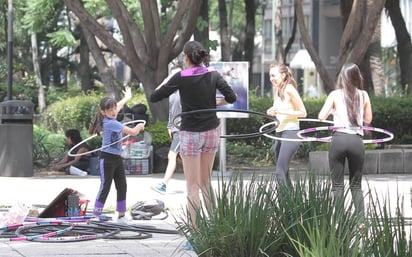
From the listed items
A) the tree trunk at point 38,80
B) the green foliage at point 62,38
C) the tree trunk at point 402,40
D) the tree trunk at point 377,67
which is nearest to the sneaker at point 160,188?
the tree trunk at point 377,67

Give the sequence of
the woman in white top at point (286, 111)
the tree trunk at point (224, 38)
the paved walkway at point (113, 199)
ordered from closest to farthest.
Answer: the paved walkway at point (113, 199) → the woman in white top at point (286, 111) → the tree trunk at point (224, 38)

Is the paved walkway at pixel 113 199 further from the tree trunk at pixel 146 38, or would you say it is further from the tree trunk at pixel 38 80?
the tree trunk at pixel 38 80

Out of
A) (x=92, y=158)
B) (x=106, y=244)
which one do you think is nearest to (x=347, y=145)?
(x=106, y=244)

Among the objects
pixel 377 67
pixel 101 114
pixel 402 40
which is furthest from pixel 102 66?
pixel 101 114

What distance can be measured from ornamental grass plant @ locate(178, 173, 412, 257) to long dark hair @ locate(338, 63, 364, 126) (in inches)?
133

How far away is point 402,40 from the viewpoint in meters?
30.3

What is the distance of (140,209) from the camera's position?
39.5ft

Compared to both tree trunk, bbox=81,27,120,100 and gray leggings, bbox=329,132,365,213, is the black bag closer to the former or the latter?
gray leggings, bbox=329,132,365,213

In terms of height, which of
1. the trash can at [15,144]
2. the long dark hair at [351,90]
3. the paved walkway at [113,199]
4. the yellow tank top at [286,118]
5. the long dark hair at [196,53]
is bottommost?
the paved walkway at [113,199]

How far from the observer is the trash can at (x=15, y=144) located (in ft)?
58.4

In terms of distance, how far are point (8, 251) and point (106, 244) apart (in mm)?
1062

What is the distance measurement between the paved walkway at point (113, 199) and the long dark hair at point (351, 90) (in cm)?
97

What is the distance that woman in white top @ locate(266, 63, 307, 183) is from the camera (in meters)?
12.3

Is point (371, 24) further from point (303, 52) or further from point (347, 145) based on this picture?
point (303, 52)
